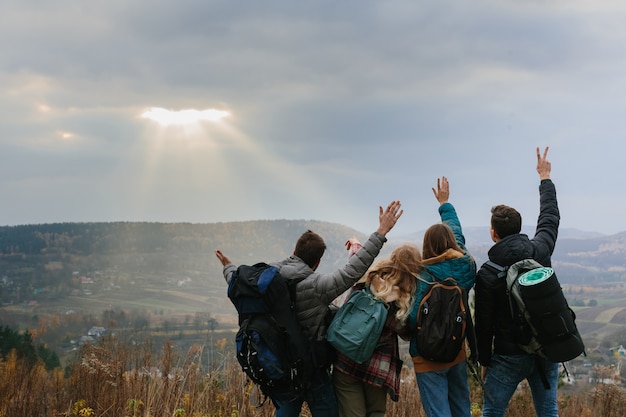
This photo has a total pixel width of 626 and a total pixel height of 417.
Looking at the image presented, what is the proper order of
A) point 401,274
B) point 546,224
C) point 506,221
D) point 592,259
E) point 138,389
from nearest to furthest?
point 401,274
point 506,221
point 546,224
point 138,389
point 592,259

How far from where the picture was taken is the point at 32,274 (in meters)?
129

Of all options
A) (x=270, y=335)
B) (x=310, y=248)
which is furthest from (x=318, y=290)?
(x=270, y=335)

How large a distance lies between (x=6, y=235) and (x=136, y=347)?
136 meters

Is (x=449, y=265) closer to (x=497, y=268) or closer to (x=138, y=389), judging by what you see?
(x=497, y=268)

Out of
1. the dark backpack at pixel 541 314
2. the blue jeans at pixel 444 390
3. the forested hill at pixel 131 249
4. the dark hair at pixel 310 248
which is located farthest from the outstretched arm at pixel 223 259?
the forested hill at pixel 131 249

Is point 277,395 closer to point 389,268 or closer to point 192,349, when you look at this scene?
point 389,268

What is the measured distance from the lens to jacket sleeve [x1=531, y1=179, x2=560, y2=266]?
4.45 meters

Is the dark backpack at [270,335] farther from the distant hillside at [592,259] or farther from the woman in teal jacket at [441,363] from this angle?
the distant hillside at [592,259]

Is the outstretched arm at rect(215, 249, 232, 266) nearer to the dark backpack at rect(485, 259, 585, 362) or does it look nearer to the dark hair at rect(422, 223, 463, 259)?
the dark hair at rect(422, 223, 463, 259)

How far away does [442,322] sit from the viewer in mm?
4062

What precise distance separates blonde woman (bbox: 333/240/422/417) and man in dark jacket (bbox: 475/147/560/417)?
0.57 metres

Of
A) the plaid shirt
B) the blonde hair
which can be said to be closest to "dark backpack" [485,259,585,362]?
the blonde hair

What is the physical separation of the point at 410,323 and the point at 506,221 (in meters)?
1.12

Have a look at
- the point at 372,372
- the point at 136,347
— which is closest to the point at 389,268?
the point at 372,372
